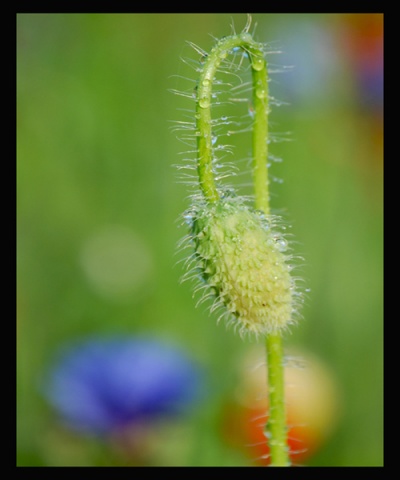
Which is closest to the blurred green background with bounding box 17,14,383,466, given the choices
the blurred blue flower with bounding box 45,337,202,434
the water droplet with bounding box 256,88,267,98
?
the blurred blue flower with bounding box 45,337,202,434

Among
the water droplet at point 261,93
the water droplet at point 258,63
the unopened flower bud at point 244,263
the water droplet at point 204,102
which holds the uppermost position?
the water droplet at point 258,63

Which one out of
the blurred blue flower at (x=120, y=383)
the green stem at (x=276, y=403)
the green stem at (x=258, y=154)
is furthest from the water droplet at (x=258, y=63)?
the blurred blue flower at (x=120, y=383)

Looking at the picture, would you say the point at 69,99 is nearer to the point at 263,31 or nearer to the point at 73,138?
the point at 73,138

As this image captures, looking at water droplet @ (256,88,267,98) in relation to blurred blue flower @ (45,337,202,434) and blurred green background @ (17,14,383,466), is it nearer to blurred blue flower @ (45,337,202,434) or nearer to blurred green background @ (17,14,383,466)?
blurred green background @ (17,14,383,466)

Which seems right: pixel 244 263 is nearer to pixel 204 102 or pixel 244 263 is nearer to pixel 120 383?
pixel 204 102

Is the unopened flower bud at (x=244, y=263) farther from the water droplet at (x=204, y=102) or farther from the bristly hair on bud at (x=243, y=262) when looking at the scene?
the water droplet at (x=204, y=102)

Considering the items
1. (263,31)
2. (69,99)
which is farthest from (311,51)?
(69,99)
